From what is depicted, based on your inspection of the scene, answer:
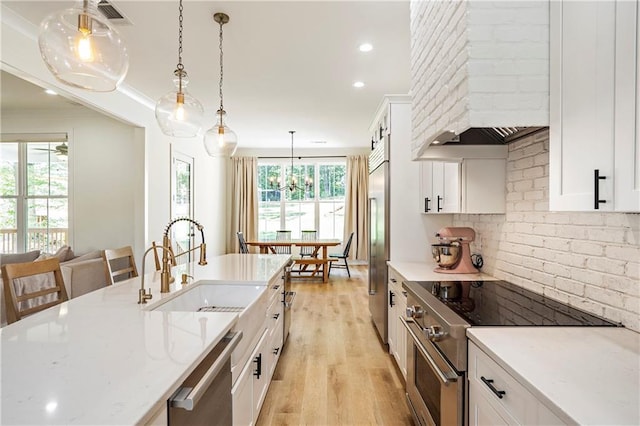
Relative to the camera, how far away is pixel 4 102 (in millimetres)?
4492

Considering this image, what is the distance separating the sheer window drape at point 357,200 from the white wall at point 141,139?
10.4 feet

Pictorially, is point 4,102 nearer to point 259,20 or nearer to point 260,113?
point 260,113

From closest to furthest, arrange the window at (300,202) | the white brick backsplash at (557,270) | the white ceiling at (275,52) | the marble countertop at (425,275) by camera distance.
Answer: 1. the white brick backsplash at (557,270)
2. the marble countertop at (425,275)
3. the white ceiling at (275,52)
4. the window at (300,202)

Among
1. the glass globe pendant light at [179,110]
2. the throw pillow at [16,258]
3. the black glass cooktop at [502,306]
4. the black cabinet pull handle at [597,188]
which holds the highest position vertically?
the glass globe pendant light at [179,110]

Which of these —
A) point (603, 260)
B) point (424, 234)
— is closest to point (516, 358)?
point (603, 260)

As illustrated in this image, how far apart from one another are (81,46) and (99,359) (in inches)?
47.9

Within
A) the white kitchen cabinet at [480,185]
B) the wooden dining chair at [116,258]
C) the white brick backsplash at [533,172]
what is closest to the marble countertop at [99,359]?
the wooden dining chair at [116,258]

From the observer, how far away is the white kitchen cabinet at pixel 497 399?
3.01 feet

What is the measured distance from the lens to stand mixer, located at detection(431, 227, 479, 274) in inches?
99.9

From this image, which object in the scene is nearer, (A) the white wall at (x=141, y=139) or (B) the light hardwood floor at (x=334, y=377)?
(B) the light hardwood floor at (x=334, y=377)

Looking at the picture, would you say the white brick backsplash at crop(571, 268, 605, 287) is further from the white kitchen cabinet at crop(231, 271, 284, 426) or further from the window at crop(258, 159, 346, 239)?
the window at crop(258, 159, 346, 239)

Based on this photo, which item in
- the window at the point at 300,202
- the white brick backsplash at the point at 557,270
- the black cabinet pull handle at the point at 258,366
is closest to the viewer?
the white brick backsplash at the point at 557,270

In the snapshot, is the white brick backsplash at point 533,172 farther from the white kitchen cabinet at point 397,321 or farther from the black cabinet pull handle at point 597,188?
the white kitchen cabinet at point 397,321

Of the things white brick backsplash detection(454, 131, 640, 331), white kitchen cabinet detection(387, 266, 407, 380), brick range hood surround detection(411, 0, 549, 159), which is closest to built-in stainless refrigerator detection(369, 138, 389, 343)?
white kitchen cabinet detection(387, 266, 407, 380)
